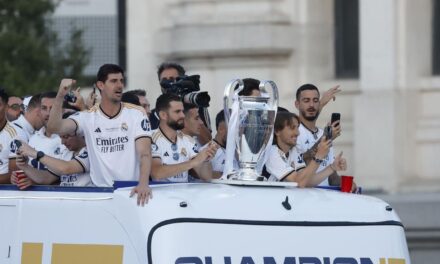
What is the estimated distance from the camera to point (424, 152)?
20.2 metres

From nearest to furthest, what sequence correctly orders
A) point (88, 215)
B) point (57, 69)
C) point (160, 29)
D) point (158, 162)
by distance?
point (88, 215) → point (158, 162) → point (57, 69) → point (160, 29)

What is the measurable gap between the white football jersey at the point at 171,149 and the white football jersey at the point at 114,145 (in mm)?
235

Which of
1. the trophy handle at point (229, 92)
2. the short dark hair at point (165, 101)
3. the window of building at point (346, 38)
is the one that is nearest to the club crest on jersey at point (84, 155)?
the short dark hair at point (165, 101)

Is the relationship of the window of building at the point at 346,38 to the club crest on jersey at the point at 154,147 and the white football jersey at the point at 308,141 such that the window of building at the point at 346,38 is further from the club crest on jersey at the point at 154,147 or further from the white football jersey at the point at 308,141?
the club crest on jersey at the point at 154,147

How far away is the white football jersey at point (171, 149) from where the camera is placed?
11.0 meters

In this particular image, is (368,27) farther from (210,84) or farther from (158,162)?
(158,162)

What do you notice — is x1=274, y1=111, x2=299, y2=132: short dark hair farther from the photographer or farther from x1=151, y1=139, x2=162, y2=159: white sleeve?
x1=151, y1=139, x2=162, y2=159: white sleeve

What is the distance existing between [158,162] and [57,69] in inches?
355

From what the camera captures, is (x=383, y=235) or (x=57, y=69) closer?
(x=383, y=235)

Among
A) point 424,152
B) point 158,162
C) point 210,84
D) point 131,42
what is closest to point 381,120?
point 424,152

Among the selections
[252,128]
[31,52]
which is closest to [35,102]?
[252,128]

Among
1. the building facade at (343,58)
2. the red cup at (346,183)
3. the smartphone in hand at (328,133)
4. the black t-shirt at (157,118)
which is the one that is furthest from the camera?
the building facade at (343,58)

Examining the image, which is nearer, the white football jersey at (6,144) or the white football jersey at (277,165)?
the white football jersey at (277,165)

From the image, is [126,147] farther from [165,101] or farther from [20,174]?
[20,174]
